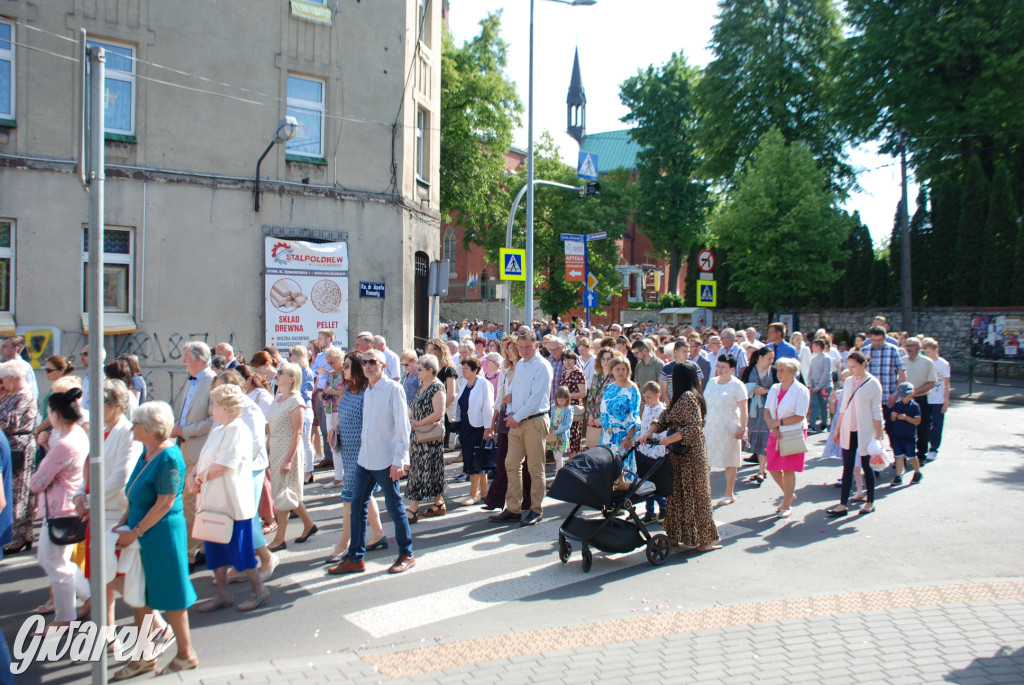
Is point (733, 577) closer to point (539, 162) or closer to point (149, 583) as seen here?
point (149, 583)

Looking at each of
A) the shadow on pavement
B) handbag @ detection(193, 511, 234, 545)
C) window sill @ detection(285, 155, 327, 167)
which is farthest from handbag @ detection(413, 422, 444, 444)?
window sill @ detection(285, 155, 327, 167)

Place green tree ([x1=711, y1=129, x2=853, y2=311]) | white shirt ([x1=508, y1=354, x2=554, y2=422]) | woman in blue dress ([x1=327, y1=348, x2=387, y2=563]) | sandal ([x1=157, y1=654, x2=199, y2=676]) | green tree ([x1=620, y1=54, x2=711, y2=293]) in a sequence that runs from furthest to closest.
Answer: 1. green tree ([x1=620, y1=54, x2=711, y2=293])
2. green tree ([x1=711, y1=129, x2=853, y2=311])
3. white shirt ([x1=508, y1=354, x2=554, y2=422])
4. woman in blue dress ([x1=327, y1=348, x2=387, y2=563])
5. sandal ([x1=157, y1=654, x2=199, y2=676])

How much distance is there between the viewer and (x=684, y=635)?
17.0 ft

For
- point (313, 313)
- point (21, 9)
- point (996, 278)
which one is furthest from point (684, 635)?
point (996, 278)

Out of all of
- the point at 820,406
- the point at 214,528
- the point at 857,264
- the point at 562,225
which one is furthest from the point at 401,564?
the point at 562,225

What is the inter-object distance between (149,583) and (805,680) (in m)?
3.99

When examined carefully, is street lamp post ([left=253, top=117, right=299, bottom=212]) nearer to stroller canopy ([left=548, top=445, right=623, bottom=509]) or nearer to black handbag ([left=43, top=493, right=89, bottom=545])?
stroller canopy ([left=548, top=445, right=623, bottom=509])

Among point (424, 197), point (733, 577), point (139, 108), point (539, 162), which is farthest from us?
point (539, 162)

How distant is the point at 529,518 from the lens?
820 centimetres

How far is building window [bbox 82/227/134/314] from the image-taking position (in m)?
13.3

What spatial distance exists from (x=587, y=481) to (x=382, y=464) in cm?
178

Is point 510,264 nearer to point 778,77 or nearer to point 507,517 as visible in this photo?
point 507,517

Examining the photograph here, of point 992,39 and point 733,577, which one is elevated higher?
point 992,39

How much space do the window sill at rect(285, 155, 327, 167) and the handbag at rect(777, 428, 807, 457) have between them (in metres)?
10.6
